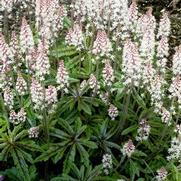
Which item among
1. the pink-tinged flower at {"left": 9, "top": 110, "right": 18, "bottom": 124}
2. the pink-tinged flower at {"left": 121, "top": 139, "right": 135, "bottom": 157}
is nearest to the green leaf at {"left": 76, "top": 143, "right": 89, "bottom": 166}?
the pink-tinged flower at {"left": 121, "top": 139, "right": 135, "bottom": 157}

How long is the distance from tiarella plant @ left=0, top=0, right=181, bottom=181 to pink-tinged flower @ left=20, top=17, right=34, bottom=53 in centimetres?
1

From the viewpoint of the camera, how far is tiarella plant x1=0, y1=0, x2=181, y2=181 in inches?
231

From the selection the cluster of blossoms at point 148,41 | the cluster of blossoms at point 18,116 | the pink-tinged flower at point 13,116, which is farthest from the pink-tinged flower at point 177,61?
the pink-tinged flower at point 13,116

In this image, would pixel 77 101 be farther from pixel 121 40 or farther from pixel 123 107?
pixel 121 40

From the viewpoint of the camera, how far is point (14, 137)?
5.94 metres

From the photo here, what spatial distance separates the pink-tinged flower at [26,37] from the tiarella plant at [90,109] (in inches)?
0.5

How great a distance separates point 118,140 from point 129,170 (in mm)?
513

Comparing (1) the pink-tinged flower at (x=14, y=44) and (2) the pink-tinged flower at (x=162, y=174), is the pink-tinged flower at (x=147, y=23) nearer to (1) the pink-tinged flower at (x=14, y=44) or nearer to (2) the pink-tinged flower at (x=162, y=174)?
(1) the pink-tinged flower at (x=14, y=44)

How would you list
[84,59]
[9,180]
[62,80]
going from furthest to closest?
[84,59]
[9,180]
[62,80]

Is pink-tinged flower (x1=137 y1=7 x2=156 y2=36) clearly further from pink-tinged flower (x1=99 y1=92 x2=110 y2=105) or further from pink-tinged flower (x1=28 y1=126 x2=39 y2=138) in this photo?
pink-tinged flower (x1=28 y1=126 x2=39 y2=138)

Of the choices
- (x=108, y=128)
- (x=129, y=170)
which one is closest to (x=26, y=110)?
(x=108, y=128)

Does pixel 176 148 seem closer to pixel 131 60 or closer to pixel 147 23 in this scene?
pixel 131 60

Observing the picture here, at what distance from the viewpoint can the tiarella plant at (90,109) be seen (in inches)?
231

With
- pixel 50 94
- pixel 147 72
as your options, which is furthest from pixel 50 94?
pixel 147 72
